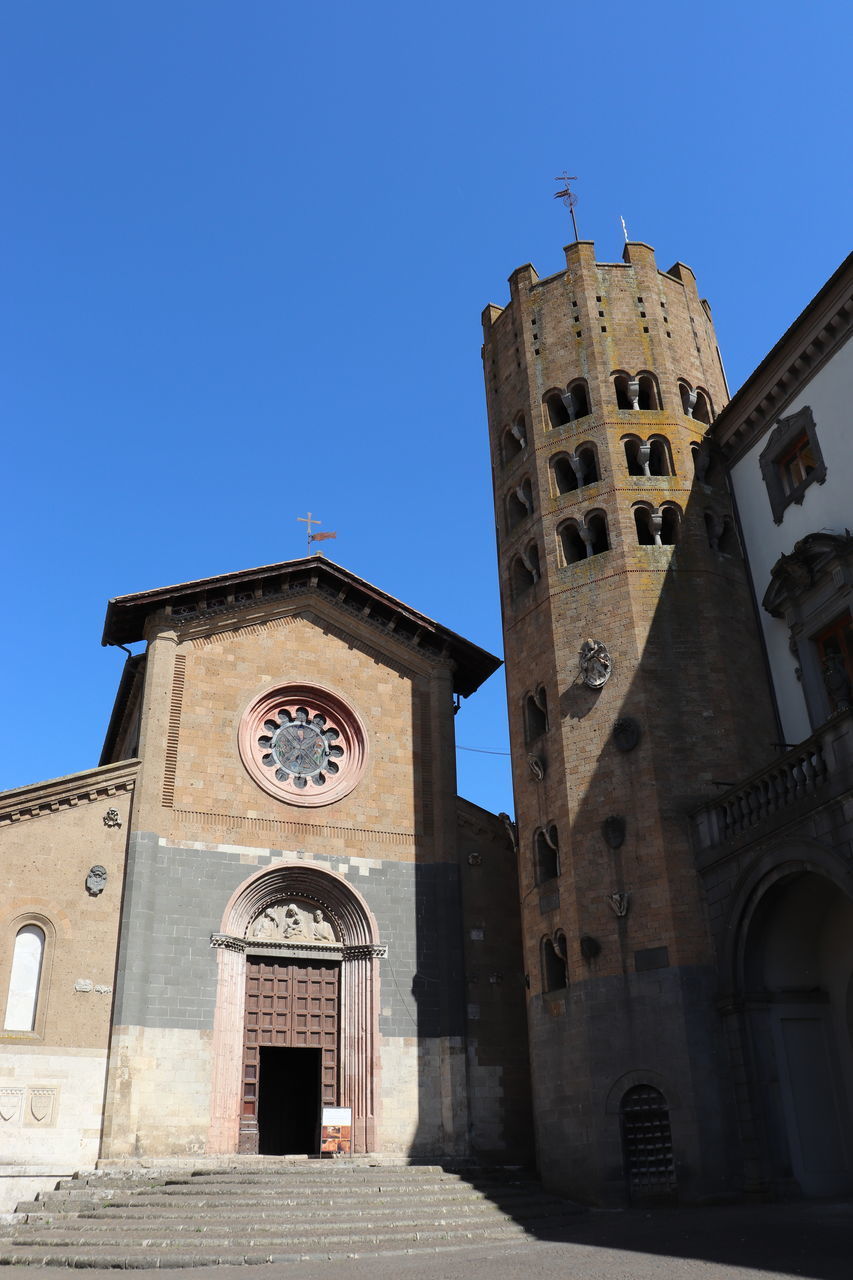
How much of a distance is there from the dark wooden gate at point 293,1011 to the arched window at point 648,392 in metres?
14.4

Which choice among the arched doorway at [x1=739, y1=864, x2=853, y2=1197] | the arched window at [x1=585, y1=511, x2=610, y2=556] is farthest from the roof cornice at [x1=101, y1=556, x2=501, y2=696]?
the arched doorway at [x1=739, y1=864, x2=853, y2=1197]

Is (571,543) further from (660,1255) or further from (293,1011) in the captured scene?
(660,1255)

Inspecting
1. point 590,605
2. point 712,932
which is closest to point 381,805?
point 590,605

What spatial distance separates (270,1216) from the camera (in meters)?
16.4

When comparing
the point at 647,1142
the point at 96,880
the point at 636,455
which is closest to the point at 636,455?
the point at 636,455

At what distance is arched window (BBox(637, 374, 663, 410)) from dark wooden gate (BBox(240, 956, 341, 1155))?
14446 mm

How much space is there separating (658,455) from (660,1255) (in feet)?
53.6

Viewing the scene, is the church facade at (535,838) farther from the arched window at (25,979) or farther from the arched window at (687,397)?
the arched window at (687,397)

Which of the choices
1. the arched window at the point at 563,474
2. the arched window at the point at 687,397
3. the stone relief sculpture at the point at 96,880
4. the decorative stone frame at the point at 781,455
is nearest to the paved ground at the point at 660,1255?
the stone relief sculpture at the point at 96,880

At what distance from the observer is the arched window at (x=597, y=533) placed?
23.5m

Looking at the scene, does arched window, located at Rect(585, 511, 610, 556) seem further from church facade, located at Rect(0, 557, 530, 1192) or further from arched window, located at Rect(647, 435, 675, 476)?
church facade, located at Rect(0, 557, 530, 1192)

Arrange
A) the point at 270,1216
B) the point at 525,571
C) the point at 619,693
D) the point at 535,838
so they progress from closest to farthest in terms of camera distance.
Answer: the point at 270,1216
the point at 619,693
the point at 535,838
the point at 525,571

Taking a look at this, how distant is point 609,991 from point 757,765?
5183 millimetres

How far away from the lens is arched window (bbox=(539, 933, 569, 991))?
2067cm
